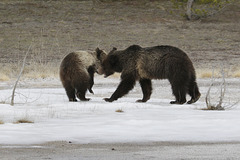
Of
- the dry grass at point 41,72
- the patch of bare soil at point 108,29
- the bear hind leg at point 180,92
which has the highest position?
the bear hind leg at point 180,92

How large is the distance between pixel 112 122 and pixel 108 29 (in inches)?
1124

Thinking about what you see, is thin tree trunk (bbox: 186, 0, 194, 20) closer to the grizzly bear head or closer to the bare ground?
the grizzly bear head

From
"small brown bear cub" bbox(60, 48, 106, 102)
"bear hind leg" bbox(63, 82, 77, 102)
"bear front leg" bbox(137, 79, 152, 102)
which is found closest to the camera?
"small brown bear cub" bbox(60, 48, 106, 102)

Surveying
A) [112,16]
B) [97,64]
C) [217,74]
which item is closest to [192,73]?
[97,64]

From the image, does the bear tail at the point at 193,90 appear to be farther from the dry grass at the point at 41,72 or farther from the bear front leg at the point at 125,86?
the dry grass at the point at 41,72

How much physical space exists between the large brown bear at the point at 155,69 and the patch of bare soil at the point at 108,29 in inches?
427

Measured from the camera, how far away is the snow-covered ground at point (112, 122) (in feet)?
24.9

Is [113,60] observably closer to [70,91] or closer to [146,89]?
[146,89]

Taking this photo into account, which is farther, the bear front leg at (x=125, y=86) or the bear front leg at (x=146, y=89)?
the bear front leg at (x=146, y=89)

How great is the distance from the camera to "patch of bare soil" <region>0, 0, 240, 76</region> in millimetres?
28859

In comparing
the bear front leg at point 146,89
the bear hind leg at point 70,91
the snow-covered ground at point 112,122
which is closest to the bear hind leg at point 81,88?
the bear hind leg at point 70,91

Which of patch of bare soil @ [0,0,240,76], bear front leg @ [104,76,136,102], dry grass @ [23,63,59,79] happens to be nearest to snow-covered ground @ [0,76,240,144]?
bear front leg @ [104,76,136,102]

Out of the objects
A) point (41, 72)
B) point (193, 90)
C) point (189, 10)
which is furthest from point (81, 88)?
point (189, 10)

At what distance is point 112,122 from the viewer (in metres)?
8.81
